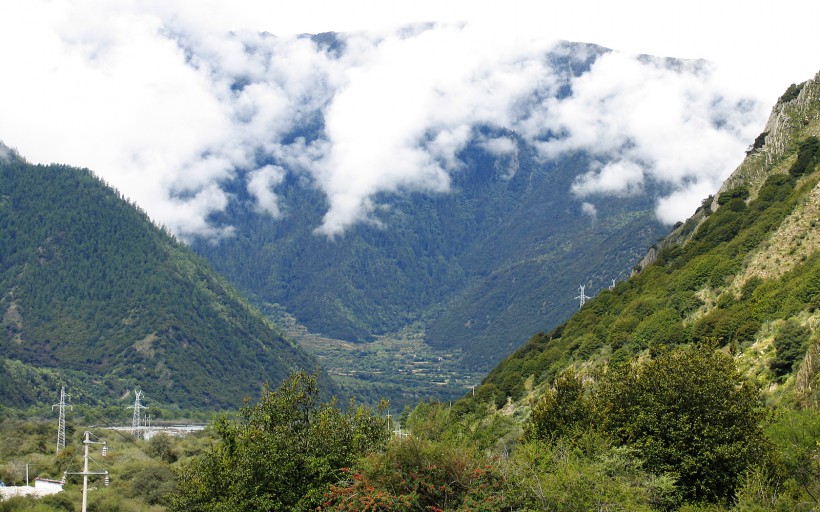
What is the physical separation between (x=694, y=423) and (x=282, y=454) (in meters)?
15.6

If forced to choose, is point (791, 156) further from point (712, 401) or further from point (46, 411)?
point (46, 411)

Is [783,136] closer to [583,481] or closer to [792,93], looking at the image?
[792,93]

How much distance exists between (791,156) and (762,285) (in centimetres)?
2531

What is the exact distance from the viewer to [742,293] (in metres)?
64.1

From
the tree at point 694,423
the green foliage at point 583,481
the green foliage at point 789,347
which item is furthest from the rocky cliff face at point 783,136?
the green foliage at point 583,481

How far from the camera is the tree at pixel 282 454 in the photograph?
39750 millimetres

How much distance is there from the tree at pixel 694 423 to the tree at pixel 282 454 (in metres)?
10.5

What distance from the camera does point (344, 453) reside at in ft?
136

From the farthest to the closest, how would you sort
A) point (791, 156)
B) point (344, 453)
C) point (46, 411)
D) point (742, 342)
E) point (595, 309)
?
point (46, 411) < point (595, 309) < point (791, 156) < point (742, 342) < point (344, 453)

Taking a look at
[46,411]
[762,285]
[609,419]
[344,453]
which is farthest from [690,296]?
[46,411]

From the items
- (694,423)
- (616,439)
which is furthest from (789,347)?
(616,439)

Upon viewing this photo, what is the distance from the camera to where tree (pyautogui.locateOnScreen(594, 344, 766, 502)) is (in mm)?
37031

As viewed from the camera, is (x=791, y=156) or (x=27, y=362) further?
(x=27, y=362)

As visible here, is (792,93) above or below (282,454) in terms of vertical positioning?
above
